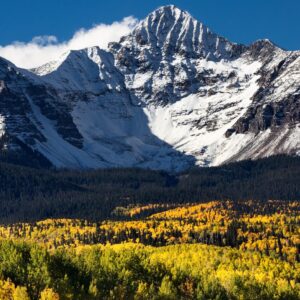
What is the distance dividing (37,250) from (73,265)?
9003mm

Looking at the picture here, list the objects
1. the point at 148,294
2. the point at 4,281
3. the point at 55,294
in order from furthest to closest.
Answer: the point at 148,294 → the point at 4,281 → the point at 55,294

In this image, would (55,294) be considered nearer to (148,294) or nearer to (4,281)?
(4,281)

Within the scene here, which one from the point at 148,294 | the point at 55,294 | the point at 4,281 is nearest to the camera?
the point at 55,294

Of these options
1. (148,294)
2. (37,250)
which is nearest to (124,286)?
(148,294)

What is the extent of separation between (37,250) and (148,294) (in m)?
27.7

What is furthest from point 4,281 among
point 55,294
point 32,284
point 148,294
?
point 148,294

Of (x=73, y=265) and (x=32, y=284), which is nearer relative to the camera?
(x=32, y=284)

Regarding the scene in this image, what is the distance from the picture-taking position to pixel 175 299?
198 meters

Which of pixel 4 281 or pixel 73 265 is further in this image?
pixel 73 265

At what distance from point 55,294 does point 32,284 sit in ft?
57.2

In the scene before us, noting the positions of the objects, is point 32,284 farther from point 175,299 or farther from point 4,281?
point 175,299

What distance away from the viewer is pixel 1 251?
195750 millimetres

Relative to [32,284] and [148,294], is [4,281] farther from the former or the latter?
[148,294]

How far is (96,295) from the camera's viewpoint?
18162 cm
